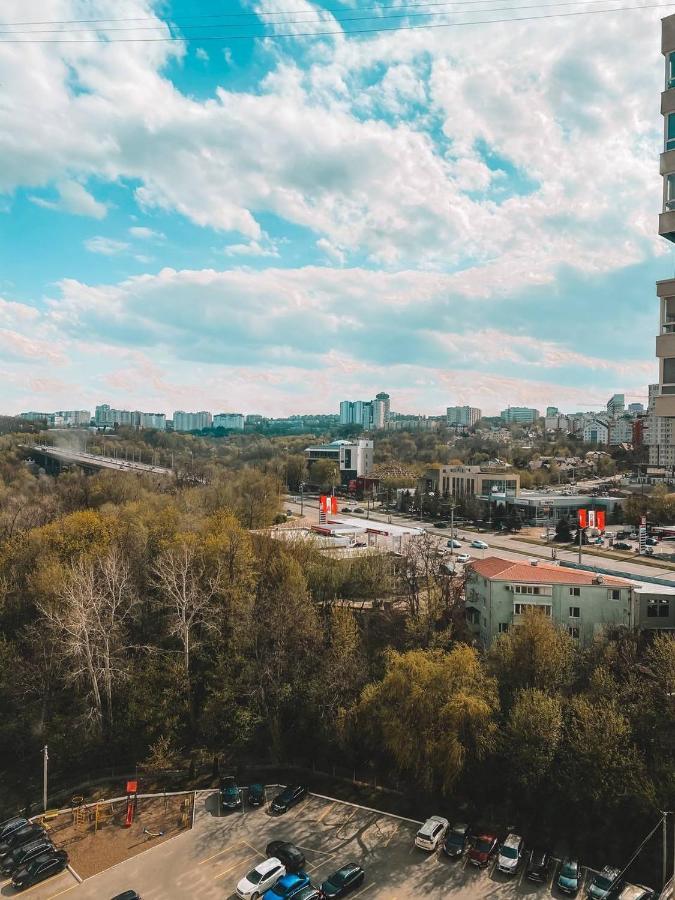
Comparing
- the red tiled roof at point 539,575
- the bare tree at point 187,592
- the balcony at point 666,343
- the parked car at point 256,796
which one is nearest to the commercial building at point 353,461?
the bare tree at point 187,592

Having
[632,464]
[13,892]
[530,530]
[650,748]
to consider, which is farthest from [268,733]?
[632,464]

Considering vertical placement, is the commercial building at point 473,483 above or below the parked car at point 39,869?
A: above

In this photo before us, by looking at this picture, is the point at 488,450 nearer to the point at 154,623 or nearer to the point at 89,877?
the point at 154,623

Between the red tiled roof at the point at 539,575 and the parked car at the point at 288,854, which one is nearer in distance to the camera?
the parked car at the point at 288,854

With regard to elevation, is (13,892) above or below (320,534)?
below

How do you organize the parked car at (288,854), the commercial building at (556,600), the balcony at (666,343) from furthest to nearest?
the commercial building at (556,600) < the parked car at (288,854) < the balcony at (666,343)

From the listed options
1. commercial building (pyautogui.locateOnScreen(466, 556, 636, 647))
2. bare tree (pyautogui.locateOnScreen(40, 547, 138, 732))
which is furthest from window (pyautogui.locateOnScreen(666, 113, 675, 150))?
bare tree (pyautogui.locateOnScreen(40, 547, 138, 732))

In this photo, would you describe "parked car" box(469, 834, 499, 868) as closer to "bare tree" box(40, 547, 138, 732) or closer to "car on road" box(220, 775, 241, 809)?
"car on road" box(220, 775, 241, 809)

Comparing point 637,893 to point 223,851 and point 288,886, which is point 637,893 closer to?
point 288,886

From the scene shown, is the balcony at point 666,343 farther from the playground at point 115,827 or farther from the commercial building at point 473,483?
the commercial building at point 473,483
